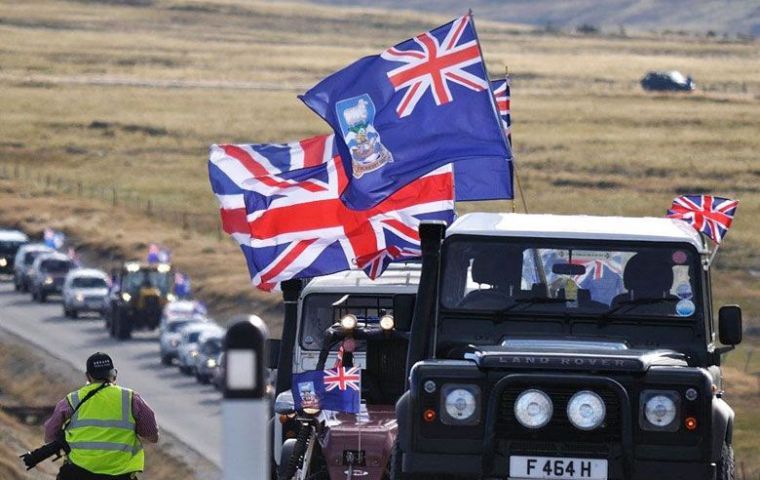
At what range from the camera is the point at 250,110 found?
12712cm

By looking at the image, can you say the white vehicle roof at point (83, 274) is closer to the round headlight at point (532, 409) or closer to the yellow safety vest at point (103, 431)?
the yellow safety vest at point (103, 431)

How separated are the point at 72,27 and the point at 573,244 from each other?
567ft

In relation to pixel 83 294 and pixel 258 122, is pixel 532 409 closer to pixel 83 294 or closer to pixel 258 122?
pixel 83 294

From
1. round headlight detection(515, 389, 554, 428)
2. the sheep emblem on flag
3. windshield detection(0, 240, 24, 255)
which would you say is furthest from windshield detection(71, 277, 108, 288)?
round headlight detection(515, 389, 554, 428)

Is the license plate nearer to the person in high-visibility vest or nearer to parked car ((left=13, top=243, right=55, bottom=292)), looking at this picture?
the person in high-visibility vest

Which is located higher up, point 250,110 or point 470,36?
point 250,110

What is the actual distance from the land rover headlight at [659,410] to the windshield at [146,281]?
43.8m

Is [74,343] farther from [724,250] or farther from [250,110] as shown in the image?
[250,110]

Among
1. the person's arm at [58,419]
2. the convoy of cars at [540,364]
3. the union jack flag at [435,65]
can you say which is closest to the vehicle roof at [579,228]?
the convoy of cars at [540,364]

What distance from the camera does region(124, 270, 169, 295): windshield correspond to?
55.2 meters

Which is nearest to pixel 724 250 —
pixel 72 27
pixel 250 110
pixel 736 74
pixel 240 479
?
pixel 240 479

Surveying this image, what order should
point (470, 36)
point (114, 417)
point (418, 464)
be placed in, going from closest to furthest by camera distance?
point (418, 464) → point (114, 417) → point (470, 36)

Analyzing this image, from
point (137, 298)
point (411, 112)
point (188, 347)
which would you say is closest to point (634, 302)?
point (411, 112)

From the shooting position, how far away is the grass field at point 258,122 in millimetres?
72188
